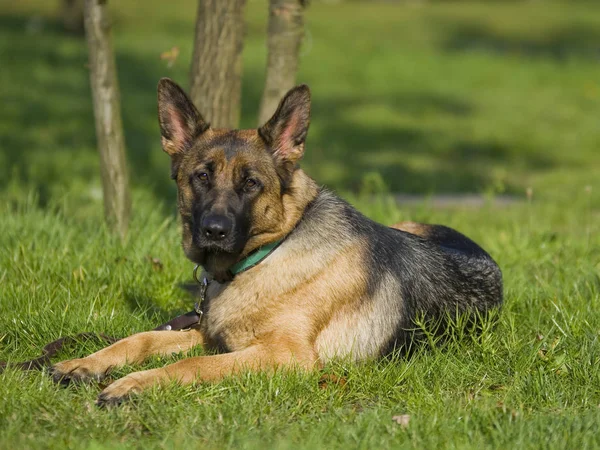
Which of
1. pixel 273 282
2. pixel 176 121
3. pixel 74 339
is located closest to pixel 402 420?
pixel 273 282

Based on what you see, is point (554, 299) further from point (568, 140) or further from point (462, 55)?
point (462, 55)

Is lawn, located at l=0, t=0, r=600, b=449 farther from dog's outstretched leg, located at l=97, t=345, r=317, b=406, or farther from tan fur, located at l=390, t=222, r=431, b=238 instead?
tan fur, located at l=390, t=222, r=431, b=238

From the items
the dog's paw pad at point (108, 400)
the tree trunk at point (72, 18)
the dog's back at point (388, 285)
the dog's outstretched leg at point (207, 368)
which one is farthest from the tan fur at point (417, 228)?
the tree trunk at point (72, 18)

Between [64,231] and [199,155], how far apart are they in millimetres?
2263

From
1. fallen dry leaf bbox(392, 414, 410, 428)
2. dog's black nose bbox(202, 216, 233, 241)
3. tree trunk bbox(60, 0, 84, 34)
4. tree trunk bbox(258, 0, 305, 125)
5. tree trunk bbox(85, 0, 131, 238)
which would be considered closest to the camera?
fallen dry leaf bbox(392, 414, 410, 428)

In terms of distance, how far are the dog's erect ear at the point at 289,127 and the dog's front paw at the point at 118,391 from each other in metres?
1.51

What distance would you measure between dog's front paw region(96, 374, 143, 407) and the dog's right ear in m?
1.33

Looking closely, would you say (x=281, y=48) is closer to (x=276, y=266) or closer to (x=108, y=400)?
(x=276, y=266)

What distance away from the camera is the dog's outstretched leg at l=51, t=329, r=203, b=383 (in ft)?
A: 14.7

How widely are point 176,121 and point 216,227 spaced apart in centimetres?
86

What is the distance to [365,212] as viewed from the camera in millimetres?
7973

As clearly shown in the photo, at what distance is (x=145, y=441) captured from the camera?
12.3 ft

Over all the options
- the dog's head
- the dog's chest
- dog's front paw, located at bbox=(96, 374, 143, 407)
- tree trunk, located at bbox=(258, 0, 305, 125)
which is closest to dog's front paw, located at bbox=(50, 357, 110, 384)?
dog's front paw, located at bbox=(96, 374, 143, 407)

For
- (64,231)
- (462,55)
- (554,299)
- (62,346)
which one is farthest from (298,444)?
(462,55)
